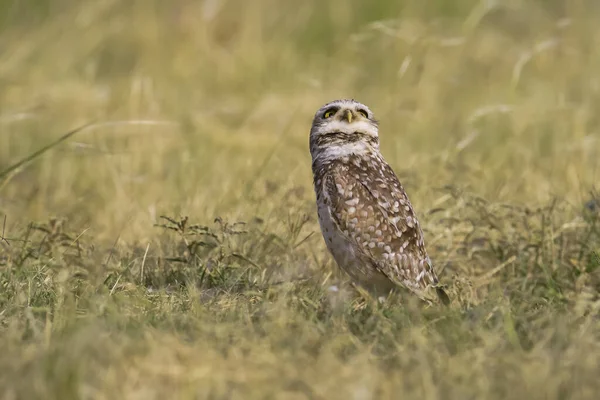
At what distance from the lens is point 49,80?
9.43m

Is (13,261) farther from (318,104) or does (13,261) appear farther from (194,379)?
(318,104)

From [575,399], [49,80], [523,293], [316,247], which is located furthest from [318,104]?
[575,399]

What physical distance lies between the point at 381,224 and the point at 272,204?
139cm

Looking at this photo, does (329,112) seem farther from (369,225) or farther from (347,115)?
(369,225)

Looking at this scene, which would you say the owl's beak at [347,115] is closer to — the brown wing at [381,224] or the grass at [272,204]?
the brown wing at [381,224]

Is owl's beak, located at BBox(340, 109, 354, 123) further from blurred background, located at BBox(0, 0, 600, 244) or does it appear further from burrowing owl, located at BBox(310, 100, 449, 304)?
blurred background, located at BBox(0, 0, 600, 244)

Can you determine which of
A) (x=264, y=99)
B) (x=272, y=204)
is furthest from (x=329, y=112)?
(x=264, y=99)

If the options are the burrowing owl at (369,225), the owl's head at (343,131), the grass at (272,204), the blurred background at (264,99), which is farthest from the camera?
the blurred background at (264,99)

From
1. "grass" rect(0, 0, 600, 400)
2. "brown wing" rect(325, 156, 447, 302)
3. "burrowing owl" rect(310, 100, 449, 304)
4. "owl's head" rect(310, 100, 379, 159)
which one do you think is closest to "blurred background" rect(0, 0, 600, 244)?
"grass" rect(0, 0, 600, 400)

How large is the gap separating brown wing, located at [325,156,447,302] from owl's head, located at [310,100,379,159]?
16 centimetres

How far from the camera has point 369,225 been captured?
508 cm

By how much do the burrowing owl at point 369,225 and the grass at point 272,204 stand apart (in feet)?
0.49

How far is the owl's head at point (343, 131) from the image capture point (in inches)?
213

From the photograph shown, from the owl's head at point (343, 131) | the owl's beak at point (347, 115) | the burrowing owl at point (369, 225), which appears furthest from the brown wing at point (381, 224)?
the owl's beak at point (347, 115)
